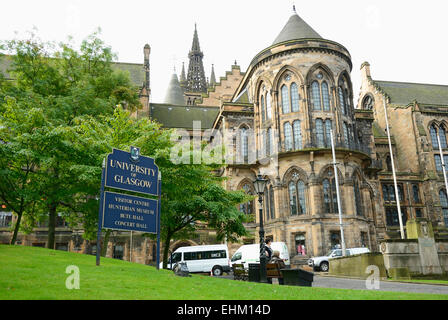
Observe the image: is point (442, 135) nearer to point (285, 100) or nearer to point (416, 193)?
point (416, 193)

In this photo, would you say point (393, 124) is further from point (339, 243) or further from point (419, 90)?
point (339, 243)

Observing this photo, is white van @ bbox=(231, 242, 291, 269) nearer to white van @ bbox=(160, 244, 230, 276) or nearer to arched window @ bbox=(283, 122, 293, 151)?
white van @ bbox=(160, 244, 230, 276)

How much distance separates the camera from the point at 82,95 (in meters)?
23.5

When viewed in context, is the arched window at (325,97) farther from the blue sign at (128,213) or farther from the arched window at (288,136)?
the blue sign at (128,213)

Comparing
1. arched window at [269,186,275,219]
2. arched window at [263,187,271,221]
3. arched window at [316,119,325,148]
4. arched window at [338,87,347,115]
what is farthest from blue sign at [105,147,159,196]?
arched window at [338,87,347,115]

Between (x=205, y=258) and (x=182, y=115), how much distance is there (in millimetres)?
28104

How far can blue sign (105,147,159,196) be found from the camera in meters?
12.5

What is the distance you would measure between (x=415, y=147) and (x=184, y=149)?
38790 mm

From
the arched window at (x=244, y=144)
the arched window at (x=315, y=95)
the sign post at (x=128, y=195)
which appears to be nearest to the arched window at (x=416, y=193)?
the arched window at (x=315, y=95)

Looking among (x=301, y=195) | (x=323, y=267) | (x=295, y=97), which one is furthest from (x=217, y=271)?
(x=295, y=97)

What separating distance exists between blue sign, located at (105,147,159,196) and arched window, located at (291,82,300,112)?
23.4 metres

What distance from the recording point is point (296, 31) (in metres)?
37.3

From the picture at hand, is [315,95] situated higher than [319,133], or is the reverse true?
[315,95]
